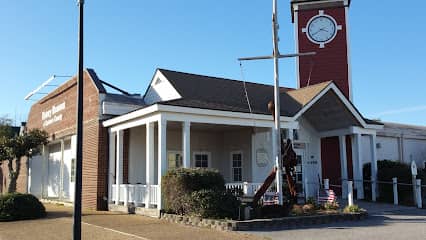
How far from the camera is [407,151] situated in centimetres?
2831

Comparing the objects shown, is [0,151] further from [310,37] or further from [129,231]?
[310,37]

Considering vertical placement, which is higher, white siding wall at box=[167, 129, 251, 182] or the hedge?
white siding wall at box=[167, 129, 251, 182]

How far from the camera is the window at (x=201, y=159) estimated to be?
22.1 m

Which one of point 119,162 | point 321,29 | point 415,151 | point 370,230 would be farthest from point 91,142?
point 415,151

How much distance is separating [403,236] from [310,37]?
16340 millimetres

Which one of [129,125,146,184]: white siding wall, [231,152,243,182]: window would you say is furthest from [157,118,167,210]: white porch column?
[231,152,243,182]: window

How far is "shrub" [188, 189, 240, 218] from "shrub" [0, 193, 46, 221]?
631cm

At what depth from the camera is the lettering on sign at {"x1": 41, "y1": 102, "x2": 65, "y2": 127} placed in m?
24.9

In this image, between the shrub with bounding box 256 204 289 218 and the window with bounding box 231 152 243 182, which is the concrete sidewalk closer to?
the shrub with bounding box 256 204 289 218

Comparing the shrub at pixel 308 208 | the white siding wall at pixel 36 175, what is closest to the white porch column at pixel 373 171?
the shrub at pixel 308 208

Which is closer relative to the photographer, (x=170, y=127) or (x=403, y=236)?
(x=403, y=236)

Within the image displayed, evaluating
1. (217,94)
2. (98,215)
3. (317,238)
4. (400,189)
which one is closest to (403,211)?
(400,189)

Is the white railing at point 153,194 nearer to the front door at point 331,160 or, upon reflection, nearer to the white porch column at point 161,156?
the white porch column at point 161,156

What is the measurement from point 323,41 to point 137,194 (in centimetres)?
1394
